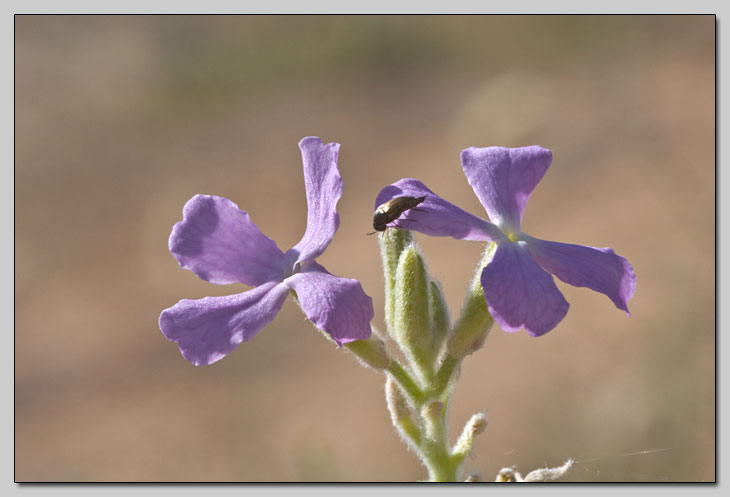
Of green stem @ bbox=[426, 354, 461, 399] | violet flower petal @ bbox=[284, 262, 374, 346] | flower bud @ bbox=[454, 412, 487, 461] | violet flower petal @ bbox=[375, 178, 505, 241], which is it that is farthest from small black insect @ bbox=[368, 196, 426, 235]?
flower bud @ bbox=[454, 412, 487, 461]

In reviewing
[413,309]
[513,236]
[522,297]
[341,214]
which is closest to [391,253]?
[413,309]

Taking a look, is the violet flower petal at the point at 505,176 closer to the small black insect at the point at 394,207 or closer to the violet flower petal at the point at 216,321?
the small black insect at the point at 394,207

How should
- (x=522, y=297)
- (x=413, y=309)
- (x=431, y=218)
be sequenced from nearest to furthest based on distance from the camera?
1. (x=522, y=297)
2. (x=431, y=218)
3. (x=413, y=309)

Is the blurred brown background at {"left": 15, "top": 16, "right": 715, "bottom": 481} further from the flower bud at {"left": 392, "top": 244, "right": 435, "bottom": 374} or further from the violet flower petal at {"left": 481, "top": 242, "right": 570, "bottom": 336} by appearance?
the violet flower petal at {"left": 481, "top": 242, "right": 570, "bottom": 336}

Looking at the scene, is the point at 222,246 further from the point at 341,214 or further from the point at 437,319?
the point at 341,214

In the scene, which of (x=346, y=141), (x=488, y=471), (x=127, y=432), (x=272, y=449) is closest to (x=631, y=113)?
(x=346, y=141)

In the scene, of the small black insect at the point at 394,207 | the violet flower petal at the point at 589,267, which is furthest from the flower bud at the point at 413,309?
the violet flower petal at the point at 589,267
